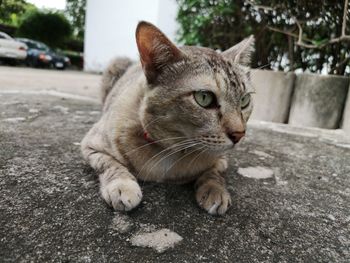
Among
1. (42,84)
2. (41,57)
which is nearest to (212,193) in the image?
(42,84)

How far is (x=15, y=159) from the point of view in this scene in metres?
1.88

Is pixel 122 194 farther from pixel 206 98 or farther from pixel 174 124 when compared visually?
pixel 206 98

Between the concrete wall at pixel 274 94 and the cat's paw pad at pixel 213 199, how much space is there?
279cm

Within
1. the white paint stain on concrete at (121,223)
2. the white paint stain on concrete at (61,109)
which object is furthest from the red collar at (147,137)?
the white paint stain on concrete at (61,109)

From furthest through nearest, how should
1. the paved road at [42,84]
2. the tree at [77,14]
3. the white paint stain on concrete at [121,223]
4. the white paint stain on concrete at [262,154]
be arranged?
the tree at [77,14], the paved road at [42,84], the white paint stain on concrete at [262,154], the white paint stain on concrete at [121,223]

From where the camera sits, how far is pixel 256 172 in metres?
2.16

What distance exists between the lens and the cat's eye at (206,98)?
5.02ft

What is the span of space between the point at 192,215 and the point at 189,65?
723 millimetres

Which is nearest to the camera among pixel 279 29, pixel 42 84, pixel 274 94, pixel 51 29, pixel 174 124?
pixel 174 124

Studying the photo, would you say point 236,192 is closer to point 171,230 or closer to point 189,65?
point 171,230

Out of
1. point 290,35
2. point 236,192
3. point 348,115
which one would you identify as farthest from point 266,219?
point 290,35

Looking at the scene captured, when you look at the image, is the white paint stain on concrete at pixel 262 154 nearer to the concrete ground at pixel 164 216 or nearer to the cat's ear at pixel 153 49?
the concrete ground at pixel 164 216

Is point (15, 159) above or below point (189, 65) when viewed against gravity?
below

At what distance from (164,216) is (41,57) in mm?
15477
